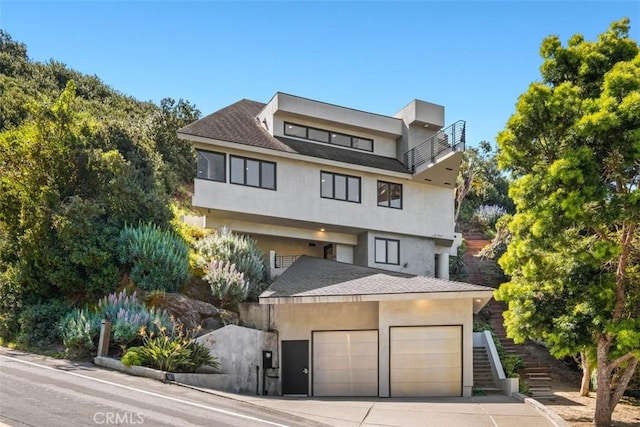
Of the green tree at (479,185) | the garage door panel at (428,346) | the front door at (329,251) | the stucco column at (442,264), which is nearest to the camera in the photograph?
the garage door panel at (428,346)

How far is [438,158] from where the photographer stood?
2589cm

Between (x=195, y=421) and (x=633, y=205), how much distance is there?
1084 cm

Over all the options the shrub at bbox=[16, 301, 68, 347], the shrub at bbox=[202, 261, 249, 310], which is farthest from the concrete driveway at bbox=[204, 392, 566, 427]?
the shrub at bbox=[16, 301, 68, 347]

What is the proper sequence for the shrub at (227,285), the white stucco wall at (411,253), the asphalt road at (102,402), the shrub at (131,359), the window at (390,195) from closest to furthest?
the asphalt road at (102,402), the shrub at (131,359), the shrub at (227,285), the white stucco wall at (411,253), the window at (390,195)

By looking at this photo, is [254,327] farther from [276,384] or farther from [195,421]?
[195,421]

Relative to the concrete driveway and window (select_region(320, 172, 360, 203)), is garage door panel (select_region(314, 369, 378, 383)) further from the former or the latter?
window (select_region(320, 172, 360, 203))

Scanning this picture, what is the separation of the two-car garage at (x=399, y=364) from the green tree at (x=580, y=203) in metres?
4.16

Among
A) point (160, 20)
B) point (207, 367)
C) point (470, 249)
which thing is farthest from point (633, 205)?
point (470, 249)

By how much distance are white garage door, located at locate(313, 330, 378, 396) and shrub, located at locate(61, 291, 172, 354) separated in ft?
18.2

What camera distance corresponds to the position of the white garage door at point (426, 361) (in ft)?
56.9

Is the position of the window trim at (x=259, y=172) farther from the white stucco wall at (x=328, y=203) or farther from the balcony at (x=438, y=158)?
the balcony at (x=438, y=158)

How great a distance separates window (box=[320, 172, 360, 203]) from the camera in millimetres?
25094

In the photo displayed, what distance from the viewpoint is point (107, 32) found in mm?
16453
